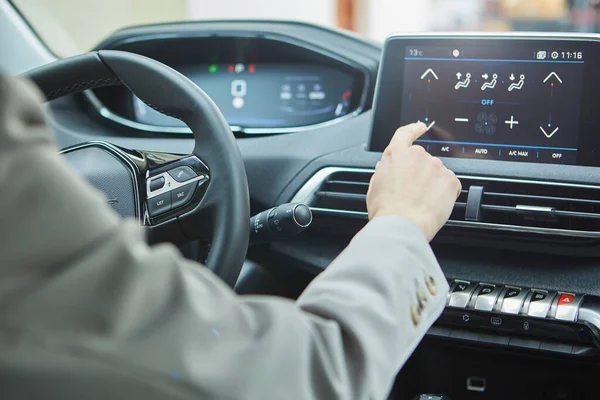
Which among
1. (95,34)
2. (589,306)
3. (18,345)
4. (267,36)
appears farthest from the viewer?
(95,34)

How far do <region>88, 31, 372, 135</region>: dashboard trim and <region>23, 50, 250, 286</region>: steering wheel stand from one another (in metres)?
0.62

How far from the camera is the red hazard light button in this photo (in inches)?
52.7

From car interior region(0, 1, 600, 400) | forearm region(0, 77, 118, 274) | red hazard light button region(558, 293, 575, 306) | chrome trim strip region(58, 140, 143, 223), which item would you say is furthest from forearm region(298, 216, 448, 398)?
red hazard light button region(558, 293, 575, 306)

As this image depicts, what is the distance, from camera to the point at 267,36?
1852 millimetres

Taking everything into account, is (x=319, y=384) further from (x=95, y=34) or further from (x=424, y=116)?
(x=95, y=34)

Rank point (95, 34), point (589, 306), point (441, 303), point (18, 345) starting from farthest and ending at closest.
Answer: point (95, 34) < point (589, 306) < point (441, 303) < point (18, 345)

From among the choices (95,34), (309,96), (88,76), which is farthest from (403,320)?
(95,34)

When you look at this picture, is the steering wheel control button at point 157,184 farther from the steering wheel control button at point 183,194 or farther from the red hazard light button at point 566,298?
the red hazard light button at point 566,298

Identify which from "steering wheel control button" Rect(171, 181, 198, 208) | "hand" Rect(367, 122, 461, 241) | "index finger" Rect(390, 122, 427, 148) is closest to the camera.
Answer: "hand" Rect(367, 122, 461, 241)

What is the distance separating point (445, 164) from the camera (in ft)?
4.75

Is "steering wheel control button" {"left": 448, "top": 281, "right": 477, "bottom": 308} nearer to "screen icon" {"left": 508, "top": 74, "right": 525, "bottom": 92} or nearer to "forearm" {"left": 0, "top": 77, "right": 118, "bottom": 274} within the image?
"screen icon" {"left": 508, "top": 74, "right": 525, "bottom": 92}

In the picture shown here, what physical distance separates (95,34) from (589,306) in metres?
4.10

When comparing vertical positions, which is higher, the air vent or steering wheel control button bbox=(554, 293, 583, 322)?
the air vent

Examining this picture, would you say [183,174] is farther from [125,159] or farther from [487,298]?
[487,298]
